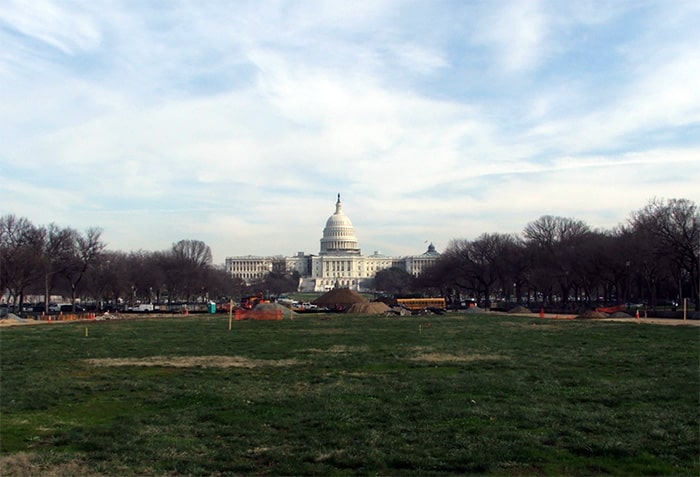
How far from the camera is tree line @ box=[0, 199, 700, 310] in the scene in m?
64.2

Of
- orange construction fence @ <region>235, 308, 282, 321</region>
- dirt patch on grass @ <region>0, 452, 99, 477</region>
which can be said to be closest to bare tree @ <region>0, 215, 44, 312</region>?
orange construction fence @ <region>235, 308, 282, 321</region>

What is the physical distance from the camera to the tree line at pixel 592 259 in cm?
6291

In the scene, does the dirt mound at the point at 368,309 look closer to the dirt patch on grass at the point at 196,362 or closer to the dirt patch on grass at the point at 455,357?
the dirt patch on grass at the point at 455,357

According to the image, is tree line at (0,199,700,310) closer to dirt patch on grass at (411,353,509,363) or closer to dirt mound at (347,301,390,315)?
dirt mound at (347,301,390,315)

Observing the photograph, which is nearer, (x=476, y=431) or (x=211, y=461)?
(x=211, y=461)

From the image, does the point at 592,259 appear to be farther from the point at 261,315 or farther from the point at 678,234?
the point at 261,315

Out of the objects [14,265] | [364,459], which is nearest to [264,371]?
[364,459]

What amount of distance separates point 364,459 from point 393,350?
17118 mm

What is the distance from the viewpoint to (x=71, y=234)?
3150 inches

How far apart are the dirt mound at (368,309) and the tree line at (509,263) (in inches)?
733

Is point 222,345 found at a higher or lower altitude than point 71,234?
lower

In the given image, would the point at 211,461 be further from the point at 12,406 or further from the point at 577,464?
the point at 12,406

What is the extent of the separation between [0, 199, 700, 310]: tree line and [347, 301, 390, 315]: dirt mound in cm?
1861

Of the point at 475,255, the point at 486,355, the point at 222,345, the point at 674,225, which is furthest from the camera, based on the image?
the point at 475,255
